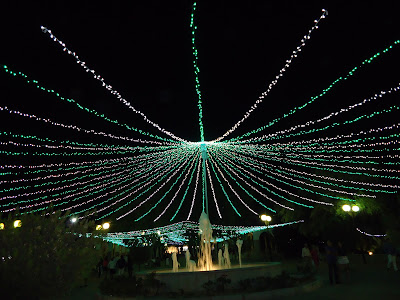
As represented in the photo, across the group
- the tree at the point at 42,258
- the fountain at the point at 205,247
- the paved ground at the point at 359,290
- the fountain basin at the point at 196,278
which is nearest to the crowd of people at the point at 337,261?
the paved ground at the point at 359,290

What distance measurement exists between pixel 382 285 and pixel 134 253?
16.5 metres

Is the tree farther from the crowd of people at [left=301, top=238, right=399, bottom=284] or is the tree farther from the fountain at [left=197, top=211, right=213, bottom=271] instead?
the fountain at [left=197, top=211, right=213, bottom=271]

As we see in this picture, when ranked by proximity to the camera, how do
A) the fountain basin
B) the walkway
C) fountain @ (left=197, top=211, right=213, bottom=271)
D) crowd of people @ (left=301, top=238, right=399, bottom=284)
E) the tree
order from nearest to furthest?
1. the tree
2. the walkway
3. the fountain basin
4. crowd of people @ (left=301, top=238, right=399, bottom=284)
5. fountain @ (left=197, top=211, right=213, bottom=271)

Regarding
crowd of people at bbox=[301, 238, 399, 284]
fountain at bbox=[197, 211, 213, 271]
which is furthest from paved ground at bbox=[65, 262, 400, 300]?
fountain at bbox=[197, 211, 213, 271]

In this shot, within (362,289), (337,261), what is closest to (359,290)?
(362,289)

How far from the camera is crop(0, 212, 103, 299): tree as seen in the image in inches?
252

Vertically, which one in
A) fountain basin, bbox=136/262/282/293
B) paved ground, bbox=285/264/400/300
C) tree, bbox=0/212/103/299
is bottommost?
paved ground, bbox=285/264/400/300

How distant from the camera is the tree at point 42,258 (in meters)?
6.40

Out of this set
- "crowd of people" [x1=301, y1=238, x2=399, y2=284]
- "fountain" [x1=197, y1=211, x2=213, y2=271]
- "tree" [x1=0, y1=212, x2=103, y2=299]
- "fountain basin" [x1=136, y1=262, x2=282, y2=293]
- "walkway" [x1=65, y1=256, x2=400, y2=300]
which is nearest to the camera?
"tree" [x1=0, y1=212, x2=103, y2=299]

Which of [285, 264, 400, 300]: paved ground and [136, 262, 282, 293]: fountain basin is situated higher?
[136, 262, 282, 293]: fountain basin

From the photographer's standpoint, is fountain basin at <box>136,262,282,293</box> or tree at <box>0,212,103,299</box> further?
fountain basin at <box>136,262,282,293</box>

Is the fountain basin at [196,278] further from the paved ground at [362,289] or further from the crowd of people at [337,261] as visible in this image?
the crowd of people at [337,261]

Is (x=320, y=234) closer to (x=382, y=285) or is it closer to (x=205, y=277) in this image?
(x=382, y=285)

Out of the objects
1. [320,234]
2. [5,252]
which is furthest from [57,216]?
[320,234]
